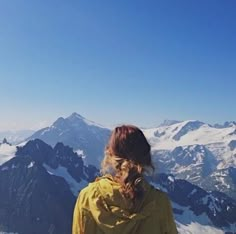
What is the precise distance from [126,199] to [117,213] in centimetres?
31

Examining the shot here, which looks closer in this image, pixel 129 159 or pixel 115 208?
pixel 115 208

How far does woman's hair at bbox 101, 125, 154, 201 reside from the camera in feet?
29.9

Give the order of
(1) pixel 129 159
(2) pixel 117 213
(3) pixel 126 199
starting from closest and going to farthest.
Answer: (2) pixel 117 213
(3) pixel 126 199
(1) pixel 129 159

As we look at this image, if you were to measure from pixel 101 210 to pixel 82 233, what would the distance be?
57 centimetres

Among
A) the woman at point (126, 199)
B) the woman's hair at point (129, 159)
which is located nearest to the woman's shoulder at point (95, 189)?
the woman at point (126, 199)

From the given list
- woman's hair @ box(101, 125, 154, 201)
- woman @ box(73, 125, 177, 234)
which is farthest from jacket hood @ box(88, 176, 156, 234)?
woman's hair @ box(101, 125, 154, 201)

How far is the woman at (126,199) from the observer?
29.6 ft

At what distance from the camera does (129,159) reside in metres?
9.23

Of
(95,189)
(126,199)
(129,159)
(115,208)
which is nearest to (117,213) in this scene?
(115,208)

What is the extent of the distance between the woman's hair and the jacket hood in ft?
0.47

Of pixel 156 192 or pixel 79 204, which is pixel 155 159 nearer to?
pixel 156 192

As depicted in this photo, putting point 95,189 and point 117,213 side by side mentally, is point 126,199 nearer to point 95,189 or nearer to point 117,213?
point 117,213

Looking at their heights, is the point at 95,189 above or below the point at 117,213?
above

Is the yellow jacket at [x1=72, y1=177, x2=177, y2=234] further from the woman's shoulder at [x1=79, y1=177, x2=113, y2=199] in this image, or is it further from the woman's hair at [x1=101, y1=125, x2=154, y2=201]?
the woman's hair at [x1=101, y1=125, x2=154, y2=201]
